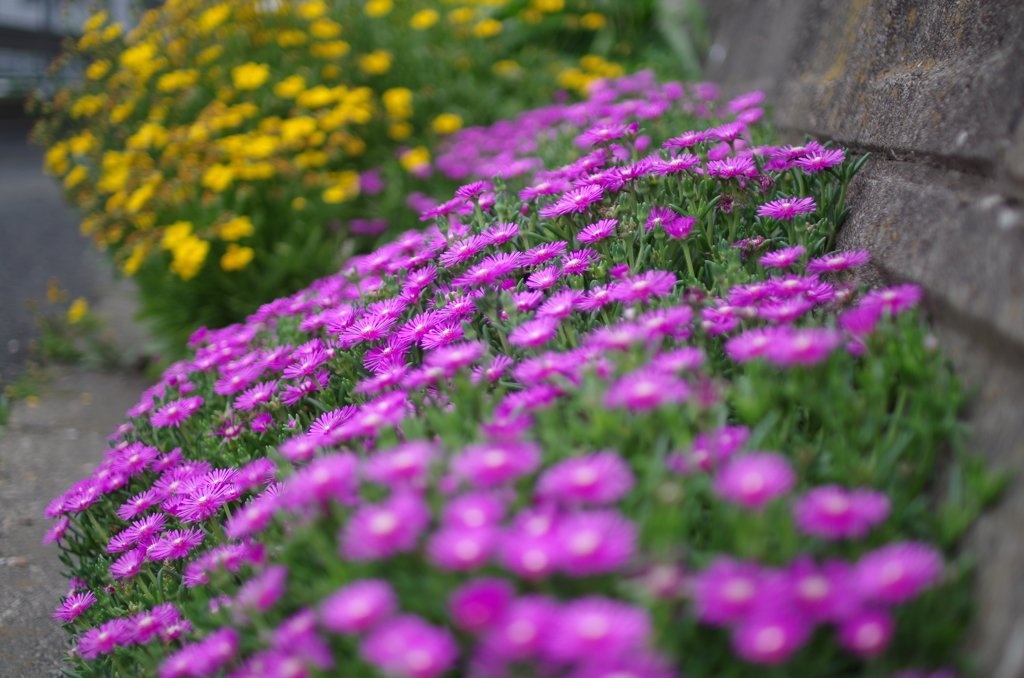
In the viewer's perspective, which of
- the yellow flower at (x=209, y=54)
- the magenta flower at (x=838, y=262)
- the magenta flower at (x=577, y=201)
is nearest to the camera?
the magenta flower at (x=838, y=262)

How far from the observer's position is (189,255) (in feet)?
10.5

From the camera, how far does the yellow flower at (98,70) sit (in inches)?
180

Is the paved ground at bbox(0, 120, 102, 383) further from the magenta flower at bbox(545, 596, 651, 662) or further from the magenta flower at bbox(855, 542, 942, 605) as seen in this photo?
the magenta flower at bbox(855, 542, 942, 605)

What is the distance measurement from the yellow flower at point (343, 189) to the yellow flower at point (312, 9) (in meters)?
1.28

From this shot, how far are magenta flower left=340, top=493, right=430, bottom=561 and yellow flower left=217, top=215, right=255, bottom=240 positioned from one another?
9.00 ft

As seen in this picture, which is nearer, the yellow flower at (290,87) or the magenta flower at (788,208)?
the magenta flower at (788,208)

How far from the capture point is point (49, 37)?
1102 centimetres

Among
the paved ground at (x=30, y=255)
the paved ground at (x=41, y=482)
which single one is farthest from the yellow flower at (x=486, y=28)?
the paved ground at (x=30, y=255)

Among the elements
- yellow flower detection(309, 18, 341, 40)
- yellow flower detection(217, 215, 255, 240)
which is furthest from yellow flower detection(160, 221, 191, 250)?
yellow flower detection(309, 18, 341, 40)

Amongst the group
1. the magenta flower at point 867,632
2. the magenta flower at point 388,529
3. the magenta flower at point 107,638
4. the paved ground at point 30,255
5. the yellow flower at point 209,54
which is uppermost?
the yellow flower at point 209,54

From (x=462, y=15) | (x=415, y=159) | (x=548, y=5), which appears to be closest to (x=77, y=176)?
(x=415, y=159)

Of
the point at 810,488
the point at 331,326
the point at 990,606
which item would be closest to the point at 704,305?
the point at 810,488

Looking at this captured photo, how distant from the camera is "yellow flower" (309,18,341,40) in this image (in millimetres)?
4504

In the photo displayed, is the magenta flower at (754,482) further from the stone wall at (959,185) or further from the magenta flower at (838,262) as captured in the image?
the magenta flower at (838,262)
